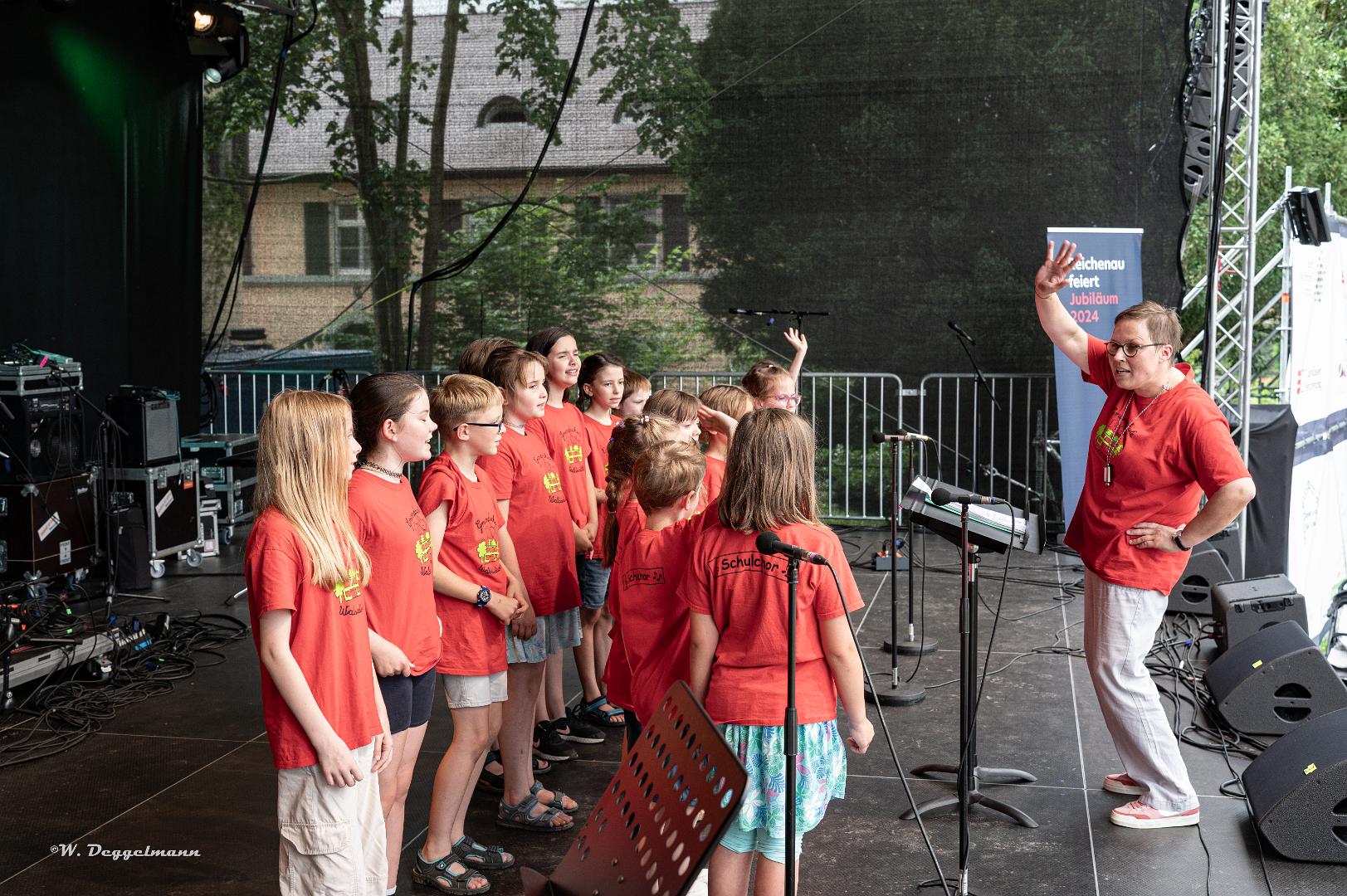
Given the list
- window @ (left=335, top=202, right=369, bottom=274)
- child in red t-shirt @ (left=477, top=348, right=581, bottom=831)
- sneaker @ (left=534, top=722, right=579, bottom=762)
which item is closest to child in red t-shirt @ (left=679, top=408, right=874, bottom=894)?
child in red t-shirt @ (left=477, top=348, right=581, bottom=831)

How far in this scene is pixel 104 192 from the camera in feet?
29.1

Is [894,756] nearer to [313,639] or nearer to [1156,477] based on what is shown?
[313,639]

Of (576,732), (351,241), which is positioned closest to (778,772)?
(576,732)

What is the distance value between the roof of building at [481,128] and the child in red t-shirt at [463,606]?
717cm

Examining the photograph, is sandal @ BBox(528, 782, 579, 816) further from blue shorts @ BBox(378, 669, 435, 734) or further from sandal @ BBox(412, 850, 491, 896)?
blue shorts @ BBox(378, 669, 435, 734)

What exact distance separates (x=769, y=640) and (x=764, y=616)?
58 millimetres

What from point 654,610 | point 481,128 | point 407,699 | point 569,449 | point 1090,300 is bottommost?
point 407,699

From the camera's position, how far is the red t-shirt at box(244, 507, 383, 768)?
8.27 feet

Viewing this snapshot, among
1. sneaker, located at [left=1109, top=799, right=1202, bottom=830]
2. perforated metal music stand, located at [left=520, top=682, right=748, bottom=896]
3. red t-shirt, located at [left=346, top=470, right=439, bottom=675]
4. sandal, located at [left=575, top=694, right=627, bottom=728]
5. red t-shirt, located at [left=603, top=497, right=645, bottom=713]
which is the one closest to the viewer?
perforated metal music stand, located at [left=520, top=682, right=748, bottom=896]

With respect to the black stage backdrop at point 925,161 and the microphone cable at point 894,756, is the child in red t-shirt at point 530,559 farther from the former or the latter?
the black stage backdrop at point 925,161

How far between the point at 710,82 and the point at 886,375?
292 cm

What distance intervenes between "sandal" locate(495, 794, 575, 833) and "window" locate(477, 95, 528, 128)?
7869 millimetres

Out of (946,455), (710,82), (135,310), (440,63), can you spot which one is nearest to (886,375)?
(946,455)

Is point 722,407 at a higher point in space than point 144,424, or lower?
higher
